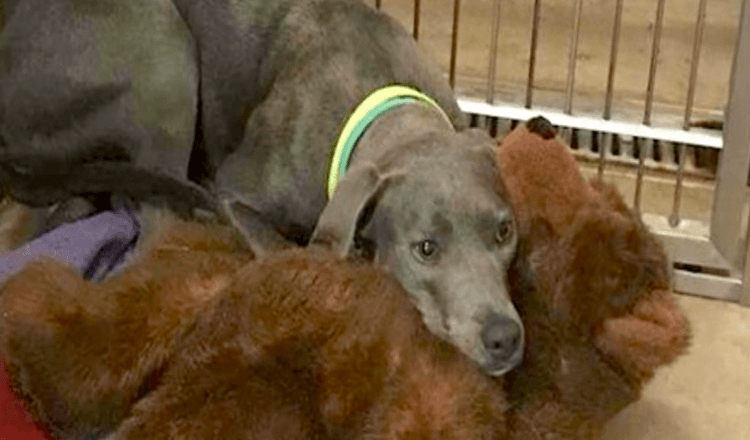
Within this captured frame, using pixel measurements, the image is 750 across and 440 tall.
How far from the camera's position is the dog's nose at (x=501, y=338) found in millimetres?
1338

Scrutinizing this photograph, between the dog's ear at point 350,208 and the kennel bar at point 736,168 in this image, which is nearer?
Answer: the dog's ear at point 350,208

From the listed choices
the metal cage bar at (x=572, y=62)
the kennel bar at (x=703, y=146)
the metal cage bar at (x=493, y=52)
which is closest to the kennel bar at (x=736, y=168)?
the kennel bar at (x=703, y=146)

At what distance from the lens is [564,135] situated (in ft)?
6.97

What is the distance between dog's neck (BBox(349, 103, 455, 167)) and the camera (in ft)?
5.09

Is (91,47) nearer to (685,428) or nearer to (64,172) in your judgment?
(64,172)

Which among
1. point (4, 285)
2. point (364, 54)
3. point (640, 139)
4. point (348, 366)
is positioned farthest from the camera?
Result: point (640, 139)

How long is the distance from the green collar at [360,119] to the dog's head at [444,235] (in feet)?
0.46

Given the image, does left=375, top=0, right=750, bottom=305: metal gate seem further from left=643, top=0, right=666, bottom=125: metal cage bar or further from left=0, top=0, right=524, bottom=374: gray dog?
left=0, top=0, right=524, bottom=374: gray dog

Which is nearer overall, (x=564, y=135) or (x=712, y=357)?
(x=712, y=357)

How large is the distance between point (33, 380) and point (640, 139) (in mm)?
1071

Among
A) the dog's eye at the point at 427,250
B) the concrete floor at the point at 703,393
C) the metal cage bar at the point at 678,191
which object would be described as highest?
the dog's eye at the point at 427,250

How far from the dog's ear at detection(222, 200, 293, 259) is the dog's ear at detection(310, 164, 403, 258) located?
155 millimetres

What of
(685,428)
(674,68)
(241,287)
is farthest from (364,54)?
(674,68)

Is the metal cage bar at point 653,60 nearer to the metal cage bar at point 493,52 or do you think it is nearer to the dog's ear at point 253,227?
the metal cage bar at point 493,52
